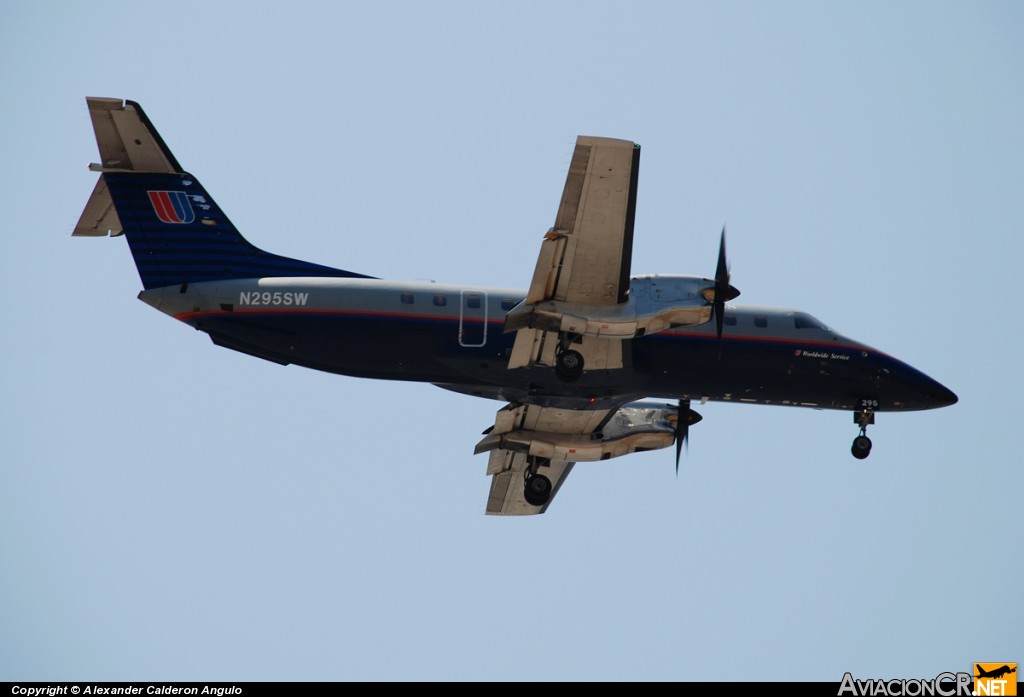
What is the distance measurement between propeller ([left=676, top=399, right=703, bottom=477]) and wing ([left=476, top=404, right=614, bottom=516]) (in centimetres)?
179

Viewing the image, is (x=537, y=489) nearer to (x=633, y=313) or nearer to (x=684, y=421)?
(x=684, y=421)

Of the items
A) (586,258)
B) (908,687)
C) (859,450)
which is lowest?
(908,687)

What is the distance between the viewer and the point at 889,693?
98.2 feet

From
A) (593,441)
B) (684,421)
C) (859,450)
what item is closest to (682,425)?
(684,421)

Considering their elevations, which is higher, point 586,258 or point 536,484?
point 586,258

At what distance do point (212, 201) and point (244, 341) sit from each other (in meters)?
3.92

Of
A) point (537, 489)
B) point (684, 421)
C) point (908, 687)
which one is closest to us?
point (908, 687)

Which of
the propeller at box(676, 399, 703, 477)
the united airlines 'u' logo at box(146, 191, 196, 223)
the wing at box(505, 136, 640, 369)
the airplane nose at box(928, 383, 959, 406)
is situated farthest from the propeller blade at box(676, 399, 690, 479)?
the united airlines 'u' logo at box(146, 191, 196, 223)

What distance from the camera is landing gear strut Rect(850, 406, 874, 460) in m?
36.2

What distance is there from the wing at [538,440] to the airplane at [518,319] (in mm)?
278

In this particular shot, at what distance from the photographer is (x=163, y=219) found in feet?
110

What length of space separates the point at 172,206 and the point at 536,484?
486 inches

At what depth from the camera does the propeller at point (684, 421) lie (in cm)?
3541

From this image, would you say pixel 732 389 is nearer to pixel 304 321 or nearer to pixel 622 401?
pixel 622 401
